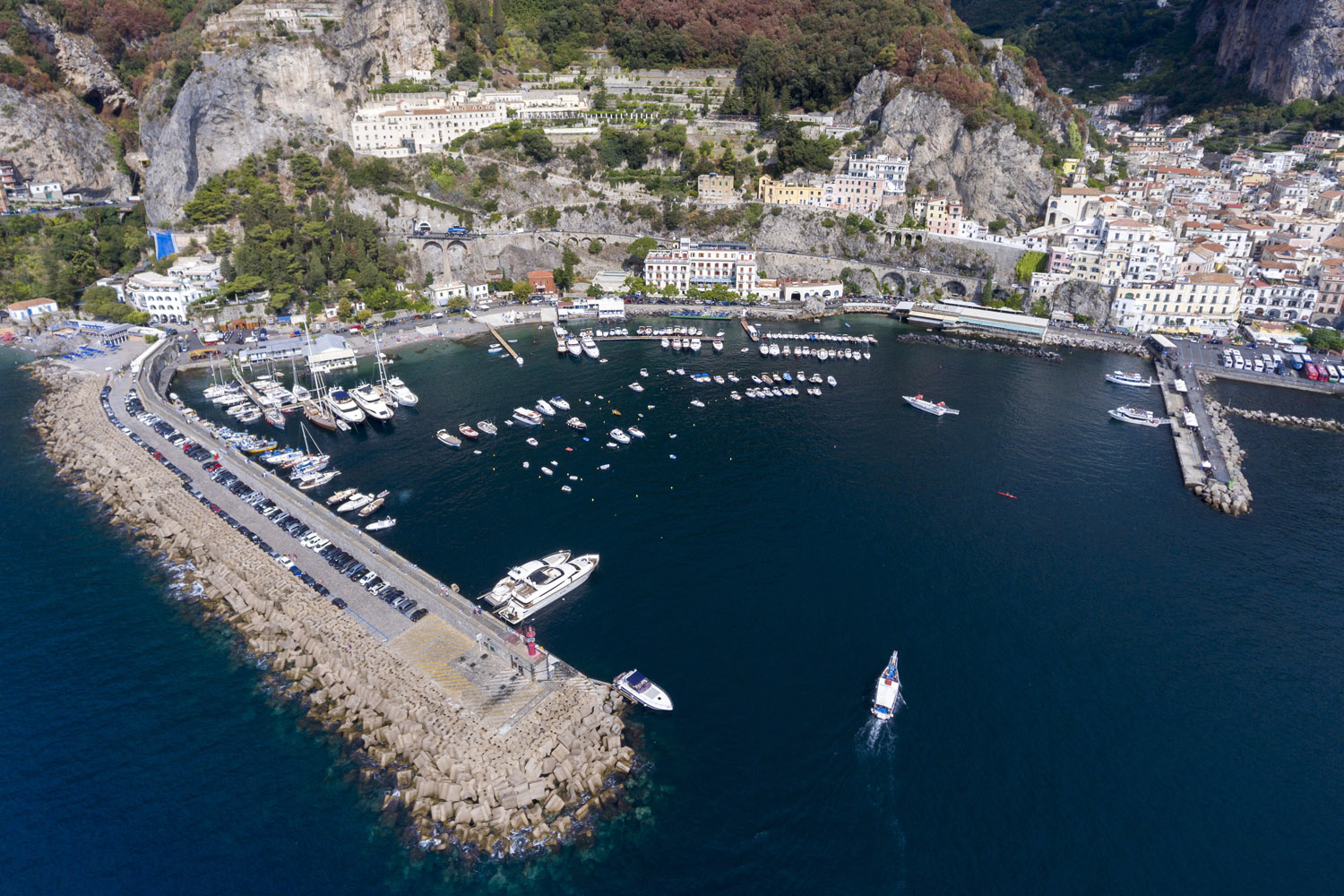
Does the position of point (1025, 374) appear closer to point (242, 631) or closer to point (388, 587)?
point (388, 587)

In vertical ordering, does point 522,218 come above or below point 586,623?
above

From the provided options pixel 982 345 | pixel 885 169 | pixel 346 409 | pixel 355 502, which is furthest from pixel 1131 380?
pixel 346 409

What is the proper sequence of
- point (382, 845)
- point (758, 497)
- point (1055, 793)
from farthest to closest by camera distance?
point (758, 497) → point (1055, 793) → point (382, 845)

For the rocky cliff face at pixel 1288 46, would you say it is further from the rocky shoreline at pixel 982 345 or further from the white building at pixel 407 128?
the white building at pixel 407 128

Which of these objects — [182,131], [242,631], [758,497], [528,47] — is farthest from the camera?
[528,47]

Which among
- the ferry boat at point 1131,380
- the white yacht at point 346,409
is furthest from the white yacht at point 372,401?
the ferry boat at point 1131,380

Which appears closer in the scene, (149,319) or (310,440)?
(310,440)

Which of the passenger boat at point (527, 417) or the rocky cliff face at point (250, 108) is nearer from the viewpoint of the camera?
the passenger boat at point (527, 417)

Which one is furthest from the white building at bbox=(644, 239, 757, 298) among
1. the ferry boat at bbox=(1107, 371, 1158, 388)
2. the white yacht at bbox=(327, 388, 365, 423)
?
the white yacht at bbox=(327, 388, 365, 423)

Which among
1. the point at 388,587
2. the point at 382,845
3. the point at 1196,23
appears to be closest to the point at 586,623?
the point at 388,587
